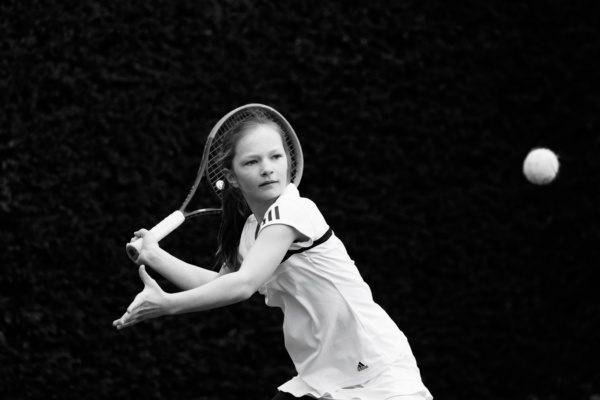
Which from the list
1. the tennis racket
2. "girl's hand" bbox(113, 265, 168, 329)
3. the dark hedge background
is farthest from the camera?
the dark hedge background

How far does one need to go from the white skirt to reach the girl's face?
2.25 ft

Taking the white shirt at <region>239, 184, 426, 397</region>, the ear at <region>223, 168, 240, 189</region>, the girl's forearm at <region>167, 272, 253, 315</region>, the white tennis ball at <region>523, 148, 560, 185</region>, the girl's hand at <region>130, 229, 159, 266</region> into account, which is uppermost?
the ear at <region>223, 168, 240, 189</region>

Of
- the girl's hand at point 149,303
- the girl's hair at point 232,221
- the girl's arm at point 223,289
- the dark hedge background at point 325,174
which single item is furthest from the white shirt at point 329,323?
the dark hedge background at point 325,174

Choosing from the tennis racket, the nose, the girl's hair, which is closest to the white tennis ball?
the tennis racket

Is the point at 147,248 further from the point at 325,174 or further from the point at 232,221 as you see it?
the point at 325,174

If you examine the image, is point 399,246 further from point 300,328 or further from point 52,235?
point 300,328

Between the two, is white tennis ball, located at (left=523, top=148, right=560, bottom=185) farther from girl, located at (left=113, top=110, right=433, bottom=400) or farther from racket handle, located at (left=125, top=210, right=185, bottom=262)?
racket handle, located at (left=125, top=210, right=185, bottom=262)

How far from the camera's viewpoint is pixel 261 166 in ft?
10.8

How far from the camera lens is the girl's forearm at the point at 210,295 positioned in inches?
109

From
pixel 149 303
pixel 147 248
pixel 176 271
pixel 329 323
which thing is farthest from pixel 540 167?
pixel 149 303

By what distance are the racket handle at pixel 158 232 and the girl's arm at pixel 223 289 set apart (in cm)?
33

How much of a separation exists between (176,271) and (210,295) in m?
0.65

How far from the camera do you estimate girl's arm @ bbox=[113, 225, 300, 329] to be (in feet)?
8.93

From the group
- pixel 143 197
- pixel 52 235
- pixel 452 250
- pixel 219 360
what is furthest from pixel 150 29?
pixel 452 250
